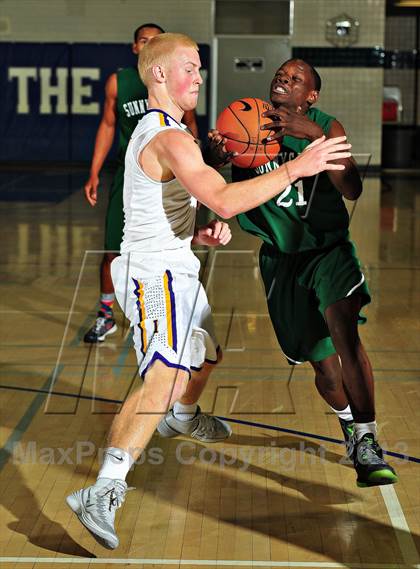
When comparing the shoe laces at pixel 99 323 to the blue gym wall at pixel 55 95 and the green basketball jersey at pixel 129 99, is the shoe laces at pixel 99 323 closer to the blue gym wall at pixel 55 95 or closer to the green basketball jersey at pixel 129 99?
the green basketball jersey at pixel 129 99

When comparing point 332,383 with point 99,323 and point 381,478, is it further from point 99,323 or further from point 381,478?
point 99,323

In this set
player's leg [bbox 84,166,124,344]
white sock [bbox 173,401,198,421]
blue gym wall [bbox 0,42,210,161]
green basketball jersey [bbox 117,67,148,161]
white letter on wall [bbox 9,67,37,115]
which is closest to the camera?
white sock [bbox 173,401,198,421]

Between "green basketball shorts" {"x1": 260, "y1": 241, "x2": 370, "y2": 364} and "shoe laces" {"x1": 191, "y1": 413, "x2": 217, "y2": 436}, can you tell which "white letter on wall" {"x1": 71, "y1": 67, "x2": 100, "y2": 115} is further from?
"green basketball shorts" {"x1": 260, "y1": 241, "x2": 370, "y2": 364}

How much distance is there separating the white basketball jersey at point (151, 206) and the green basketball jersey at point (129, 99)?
9.15 feet

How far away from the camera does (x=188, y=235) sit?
3.51 m

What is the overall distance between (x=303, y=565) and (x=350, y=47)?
1406cm

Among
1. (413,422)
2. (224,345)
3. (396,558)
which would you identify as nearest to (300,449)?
(413,422)

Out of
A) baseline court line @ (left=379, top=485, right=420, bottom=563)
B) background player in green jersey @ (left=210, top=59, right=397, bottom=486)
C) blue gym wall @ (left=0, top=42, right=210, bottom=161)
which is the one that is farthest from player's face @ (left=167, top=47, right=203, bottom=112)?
blue gym wall @ (left=0, top=42, right=210, bottom=161)

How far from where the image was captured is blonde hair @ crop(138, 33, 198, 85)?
3.19 m

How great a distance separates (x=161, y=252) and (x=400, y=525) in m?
1.36

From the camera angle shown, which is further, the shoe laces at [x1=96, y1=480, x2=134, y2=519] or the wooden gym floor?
the wooden gym floor

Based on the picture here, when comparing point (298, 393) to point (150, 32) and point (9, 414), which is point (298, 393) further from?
point (150, 32)

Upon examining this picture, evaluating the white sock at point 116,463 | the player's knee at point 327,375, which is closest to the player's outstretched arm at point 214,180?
the white sock at point 116,463

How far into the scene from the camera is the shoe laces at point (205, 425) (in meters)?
4.27
